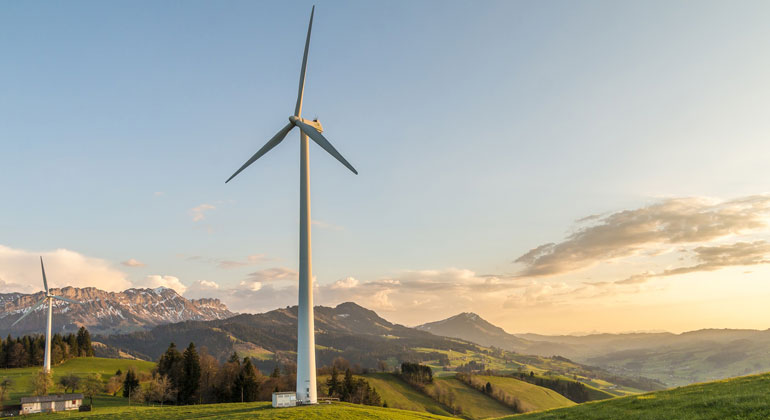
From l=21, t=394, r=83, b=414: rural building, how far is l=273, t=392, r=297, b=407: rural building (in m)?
51.4

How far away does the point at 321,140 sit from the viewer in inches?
2405

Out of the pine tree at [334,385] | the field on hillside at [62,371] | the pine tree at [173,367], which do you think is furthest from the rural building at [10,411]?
the pine tree at [334,385]

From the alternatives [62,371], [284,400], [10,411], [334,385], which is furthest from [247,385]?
[62,371]

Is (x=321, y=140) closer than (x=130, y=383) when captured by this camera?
Yes

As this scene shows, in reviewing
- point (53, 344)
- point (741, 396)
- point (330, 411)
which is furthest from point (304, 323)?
point (53, 344)

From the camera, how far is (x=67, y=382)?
128 m

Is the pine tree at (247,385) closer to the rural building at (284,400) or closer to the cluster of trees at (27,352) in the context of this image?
the rural building at (284,400)

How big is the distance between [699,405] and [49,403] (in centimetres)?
9869

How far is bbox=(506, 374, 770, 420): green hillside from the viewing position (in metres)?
26.0

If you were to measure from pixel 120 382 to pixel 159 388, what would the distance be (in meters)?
34.8

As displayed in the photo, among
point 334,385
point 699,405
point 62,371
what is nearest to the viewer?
point 699,405

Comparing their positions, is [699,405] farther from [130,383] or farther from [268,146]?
[130,383]

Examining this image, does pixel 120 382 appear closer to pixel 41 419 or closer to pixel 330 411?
pixel 41 419

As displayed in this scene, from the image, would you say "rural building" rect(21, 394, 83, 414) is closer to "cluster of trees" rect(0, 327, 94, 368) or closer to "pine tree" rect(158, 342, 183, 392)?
"pine tree" rect(158, 342, 183, 392)
